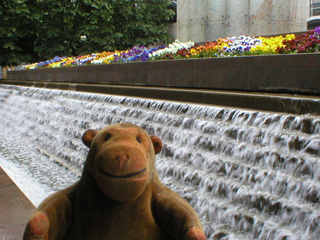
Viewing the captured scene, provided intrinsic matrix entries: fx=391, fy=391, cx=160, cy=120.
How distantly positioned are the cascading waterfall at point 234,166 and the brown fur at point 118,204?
168 cm

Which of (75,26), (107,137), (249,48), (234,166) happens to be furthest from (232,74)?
(75,26)

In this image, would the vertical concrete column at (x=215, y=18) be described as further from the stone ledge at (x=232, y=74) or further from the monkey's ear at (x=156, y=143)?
the monkey's ear at (x=156, y=143)

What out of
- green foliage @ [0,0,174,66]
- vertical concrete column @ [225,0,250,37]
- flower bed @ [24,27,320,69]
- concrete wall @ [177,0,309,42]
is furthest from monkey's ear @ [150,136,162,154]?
green foliage @ [0,0,174,66]

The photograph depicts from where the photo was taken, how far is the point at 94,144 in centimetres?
195

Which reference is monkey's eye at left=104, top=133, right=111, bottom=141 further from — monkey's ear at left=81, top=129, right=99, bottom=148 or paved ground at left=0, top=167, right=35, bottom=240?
paved ground at left=0, top=167, right=35, bottom=240

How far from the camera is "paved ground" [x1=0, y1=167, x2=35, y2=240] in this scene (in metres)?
3.15

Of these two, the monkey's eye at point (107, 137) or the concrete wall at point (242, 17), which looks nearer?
the monkey's eye at point (107, 137)

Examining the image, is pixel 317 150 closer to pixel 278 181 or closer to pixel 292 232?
pixel 278 181

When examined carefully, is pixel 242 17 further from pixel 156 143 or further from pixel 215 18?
pixel 156 143

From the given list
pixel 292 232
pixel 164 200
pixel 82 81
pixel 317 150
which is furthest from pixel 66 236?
pixel 82 81

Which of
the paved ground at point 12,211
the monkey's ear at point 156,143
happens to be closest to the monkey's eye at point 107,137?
the monkey's ear at point 156,143

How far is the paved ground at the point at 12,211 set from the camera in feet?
10.3

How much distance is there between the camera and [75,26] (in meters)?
23.6

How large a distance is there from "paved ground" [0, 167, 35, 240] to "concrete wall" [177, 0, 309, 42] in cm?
937
